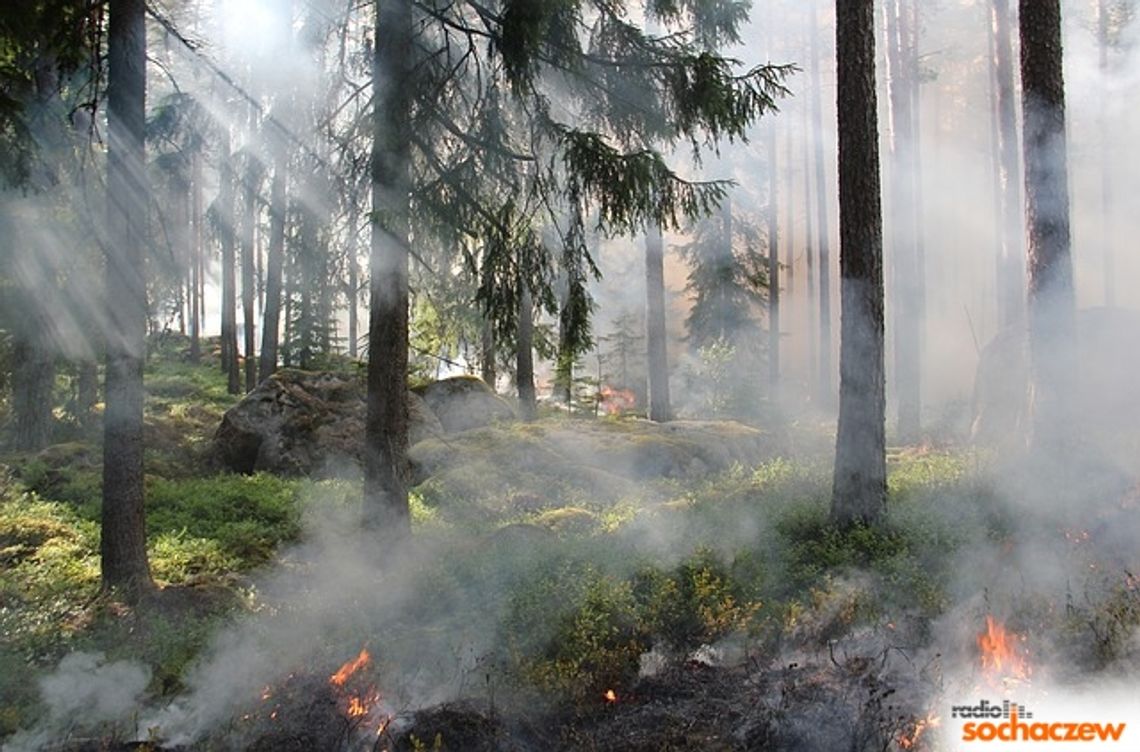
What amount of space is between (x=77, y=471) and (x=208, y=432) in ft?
15.8

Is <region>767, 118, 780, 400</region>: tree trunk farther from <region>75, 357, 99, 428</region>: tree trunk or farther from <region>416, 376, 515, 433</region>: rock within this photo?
<region>75, 357, 99, 428</region>: tree trunk

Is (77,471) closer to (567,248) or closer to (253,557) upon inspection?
(253,557)

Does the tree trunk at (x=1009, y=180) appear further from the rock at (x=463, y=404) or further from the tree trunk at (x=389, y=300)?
the tree trunk at (x=389, y=300)

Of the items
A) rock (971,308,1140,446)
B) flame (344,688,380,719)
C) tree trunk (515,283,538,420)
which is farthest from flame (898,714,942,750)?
Answer: tree trunk (515,283,538,420)

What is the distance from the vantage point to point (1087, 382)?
12.0 metres

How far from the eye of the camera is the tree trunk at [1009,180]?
18.9 m

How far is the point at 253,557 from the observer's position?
30.0 feet

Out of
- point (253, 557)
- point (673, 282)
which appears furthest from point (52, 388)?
point (673, 282)

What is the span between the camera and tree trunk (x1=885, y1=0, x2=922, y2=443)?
1761cm

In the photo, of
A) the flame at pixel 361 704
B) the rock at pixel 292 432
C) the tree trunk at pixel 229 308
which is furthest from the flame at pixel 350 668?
the tree trunk at pixel 229 308

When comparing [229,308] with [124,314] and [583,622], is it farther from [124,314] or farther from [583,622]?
[583,622]

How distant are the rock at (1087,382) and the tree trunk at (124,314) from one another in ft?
35.0

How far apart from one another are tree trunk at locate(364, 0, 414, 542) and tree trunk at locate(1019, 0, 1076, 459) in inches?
299

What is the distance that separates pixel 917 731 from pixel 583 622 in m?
2.52
